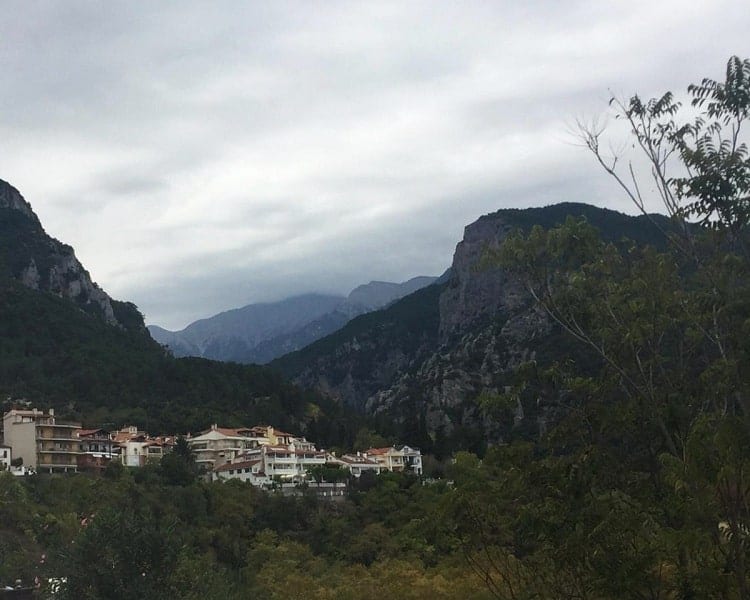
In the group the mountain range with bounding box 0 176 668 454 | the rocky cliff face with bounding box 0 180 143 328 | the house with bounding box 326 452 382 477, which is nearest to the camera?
the house with bounding box 326 452 382 477

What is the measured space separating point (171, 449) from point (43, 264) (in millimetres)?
57224

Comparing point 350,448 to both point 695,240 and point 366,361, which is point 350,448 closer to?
point 695,240

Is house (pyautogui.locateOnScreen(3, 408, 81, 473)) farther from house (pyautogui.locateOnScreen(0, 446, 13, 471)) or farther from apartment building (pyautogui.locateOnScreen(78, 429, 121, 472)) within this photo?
house (pyautogui.locateOnScreen(0, 446, 13, 471))

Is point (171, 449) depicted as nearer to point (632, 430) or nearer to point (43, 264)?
point (632, 430)

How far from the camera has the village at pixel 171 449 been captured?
50562 mm

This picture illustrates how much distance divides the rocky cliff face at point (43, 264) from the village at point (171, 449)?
47.0m

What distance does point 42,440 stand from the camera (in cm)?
5106

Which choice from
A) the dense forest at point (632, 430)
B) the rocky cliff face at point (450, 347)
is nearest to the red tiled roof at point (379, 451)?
the rocky cliff face at point (450, 347)

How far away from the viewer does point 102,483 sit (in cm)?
4172

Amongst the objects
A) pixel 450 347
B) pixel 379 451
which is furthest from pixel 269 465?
pixel 450 347

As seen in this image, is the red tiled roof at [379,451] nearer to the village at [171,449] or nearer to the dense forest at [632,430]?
the village at [171,449]

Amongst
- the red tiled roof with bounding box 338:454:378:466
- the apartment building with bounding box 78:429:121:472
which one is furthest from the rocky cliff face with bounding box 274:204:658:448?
the apartment building with bounding box 78:429:121:472

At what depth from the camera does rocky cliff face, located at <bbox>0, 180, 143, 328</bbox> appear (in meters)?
98.7

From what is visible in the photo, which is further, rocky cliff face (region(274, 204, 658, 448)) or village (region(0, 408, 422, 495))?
rocky cliff face (region(274, 204, 658, 448))
